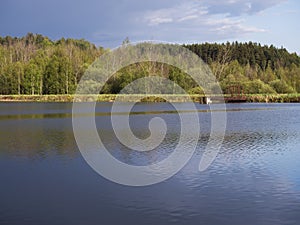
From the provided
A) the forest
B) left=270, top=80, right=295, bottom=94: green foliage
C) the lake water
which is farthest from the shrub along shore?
the lake water

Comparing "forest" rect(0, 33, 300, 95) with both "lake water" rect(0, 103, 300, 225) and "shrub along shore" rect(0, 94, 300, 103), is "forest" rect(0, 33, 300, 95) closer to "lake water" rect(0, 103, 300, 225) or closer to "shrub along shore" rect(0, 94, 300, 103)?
"shrub along shore" rect(0, 94, 300, 103)

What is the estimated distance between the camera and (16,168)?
471 inches

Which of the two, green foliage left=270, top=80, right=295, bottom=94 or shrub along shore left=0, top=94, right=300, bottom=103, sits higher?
green foliage left=270, top=80, right=295, bottom=94

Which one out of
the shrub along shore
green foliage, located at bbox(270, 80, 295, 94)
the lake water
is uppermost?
green foliage, located at bbox(270, 80, 295, 94)

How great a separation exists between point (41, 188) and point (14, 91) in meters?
59.4

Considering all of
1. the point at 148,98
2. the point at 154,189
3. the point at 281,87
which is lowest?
the point at 154,189

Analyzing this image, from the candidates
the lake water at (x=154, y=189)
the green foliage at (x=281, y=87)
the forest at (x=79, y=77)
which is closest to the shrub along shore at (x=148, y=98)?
the forest at (x=79, y=77)

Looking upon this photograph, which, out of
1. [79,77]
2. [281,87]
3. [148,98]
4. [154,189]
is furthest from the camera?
[79,77]

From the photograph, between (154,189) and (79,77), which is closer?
(154,189)

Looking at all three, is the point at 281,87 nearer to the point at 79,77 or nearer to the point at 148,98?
the point at 148,98

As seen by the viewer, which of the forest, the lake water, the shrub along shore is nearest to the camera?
the lake water

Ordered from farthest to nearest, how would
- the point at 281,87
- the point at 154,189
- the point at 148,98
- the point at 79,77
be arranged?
the point at 79,77 → the point at 281,87 → the point at 148,98 → the point at 154,189

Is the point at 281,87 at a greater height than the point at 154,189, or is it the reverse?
the point at 281,87

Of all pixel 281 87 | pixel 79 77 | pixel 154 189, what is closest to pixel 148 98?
pixel 79 77
